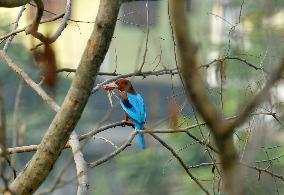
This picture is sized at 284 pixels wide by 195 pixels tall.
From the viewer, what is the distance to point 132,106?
5.89 m

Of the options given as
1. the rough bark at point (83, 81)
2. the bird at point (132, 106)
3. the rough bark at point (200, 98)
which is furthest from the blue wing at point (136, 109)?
the rough bark at point (200, 98)

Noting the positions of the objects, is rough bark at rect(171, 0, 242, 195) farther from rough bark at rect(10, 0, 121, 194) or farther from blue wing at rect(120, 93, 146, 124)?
blue wing at rect(120, 93, 146, 124)

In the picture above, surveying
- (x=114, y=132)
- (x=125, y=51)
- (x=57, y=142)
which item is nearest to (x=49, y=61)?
(x=57, y=142)

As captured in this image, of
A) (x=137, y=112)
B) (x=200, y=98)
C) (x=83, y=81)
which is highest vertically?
(x=200, y=98)

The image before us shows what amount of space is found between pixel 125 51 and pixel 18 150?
58.5 feet

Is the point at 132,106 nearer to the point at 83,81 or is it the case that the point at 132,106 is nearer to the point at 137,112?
the point at 137,112

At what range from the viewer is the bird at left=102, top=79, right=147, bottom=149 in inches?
222

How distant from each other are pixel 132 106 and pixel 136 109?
4 cm

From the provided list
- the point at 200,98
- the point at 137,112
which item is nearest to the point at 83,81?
the point at 200,98

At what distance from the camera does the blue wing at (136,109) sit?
5677 millimetres

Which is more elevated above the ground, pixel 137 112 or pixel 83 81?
pixel 83 81

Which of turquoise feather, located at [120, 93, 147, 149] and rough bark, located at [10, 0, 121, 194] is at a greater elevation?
rough bark, located at [10, 0, 121, 194]

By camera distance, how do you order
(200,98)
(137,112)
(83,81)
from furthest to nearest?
(137,112)
(83,81)
(200,98)

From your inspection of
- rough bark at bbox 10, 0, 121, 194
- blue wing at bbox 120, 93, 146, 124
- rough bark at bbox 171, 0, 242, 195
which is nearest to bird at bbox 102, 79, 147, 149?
blue wing at bbox 120, 93, 146, 124
